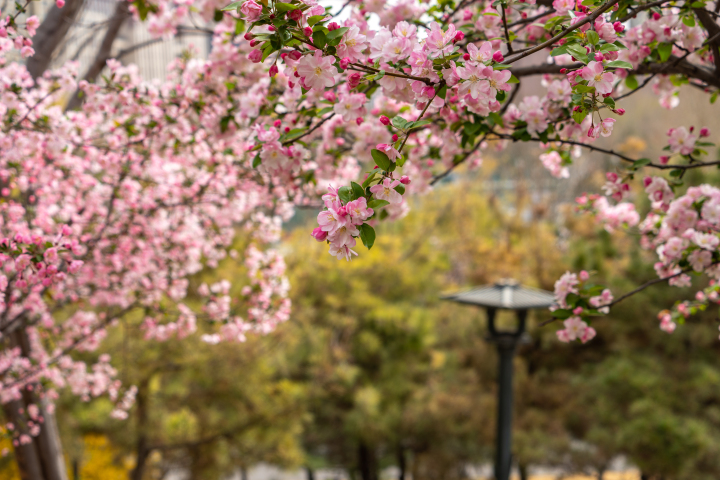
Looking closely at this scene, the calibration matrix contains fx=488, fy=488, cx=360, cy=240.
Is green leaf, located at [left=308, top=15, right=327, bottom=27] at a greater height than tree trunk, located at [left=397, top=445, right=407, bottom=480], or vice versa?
green leaf, located at [left=308, top=15, right=327, bottom=27]

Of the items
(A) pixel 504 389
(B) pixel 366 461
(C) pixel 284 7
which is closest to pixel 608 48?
(C) pixel 284 7

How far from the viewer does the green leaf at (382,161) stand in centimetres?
98

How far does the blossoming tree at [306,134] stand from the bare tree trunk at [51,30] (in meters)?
0.18

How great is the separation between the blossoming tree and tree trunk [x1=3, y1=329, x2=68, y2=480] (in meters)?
0.01

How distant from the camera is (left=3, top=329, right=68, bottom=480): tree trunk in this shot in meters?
2.94

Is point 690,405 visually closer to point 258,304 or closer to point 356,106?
point 258,304

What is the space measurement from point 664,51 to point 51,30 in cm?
269

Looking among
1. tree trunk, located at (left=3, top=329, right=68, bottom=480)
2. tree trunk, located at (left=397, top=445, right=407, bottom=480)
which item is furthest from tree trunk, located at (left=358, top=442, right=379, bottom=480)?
tree trunk, located at (left=3, top=329, right=68, bottom=480)

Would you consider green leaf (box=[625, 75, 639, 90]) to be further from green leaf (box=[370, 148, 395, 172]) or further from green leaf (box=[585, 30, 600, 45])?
green leaf (box=[370, 148, 395, 172])

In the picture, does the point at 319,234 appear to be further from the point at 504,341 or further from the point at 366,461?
the point at 366,461

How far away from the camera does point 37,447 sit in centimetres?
304

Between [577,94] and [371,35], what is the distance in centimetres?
51

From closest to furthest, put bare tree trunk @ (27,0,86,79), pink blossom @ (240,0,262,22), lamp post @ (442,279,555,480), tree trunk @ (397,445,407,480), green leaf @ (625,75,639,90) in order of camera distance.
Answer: pink blossom @ (240,0,262,22) < green leaf @ (625,75,639,90) < bare tree trunk @ (27,0,86,79) < lamp post @ (442,279,555,480) < tree trunk @ (397,445,407,480)

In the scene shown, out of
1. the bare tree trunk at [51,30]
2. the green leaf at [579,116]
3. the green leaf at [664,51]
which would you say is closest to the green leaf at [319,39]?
the green leaf at [579,116]
